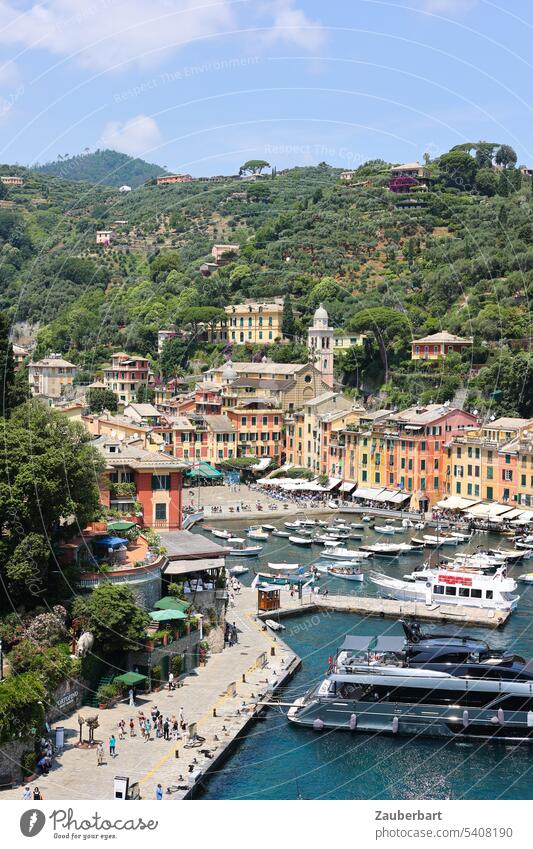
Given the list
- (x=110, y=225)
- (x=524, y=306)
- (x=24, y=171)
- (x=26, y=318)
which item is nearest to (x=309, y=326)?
(x=524, y=306)

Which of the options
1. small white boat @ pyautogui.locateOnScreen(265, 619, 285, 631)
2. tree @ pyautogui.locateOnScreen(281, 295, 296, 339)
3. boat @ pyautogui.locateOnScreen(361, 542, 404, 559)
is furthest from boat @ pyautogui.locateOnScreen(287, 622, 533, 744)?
tree @ pyautogui.locateOnScreen(281, 295, 296, 339)

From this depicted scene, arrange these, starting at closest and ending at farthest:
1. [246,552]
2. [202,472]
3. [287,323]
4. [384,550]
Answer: [246,552]
[384,550]
[202,472]
[287,323]

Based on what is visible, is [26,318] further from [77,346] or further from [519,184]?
[519,184]

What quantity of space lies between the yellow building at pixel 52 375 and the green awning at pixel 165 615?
204ft

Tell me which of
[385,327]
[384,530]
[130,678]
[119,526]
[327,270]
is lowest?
[384,530]

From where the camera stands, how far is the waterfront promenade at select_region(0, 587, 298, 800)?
2488cm

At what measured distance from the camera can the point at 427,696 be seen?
3212cm

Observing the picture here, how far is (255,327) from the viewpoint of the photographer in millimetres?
96875

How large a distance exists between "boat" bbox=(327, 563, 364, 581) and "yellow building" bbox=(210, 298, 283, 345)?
45199 millimetres

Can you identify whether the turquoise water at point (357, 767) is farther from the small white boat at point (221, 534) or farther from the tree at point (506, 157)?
the tree at point (506, 157)

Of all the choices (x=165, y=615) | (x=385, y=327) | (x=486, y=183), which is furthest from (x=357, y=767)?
(x=486, y=183)

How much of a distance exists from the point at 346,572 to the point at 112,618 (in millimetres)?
22347

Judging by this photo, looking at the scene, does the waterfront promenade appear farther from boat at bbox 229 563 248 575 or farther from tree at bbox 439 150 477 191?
tree at bbox 439 150 477 191

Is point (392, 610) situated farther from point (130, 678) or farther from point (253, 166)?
point (253, 166)
